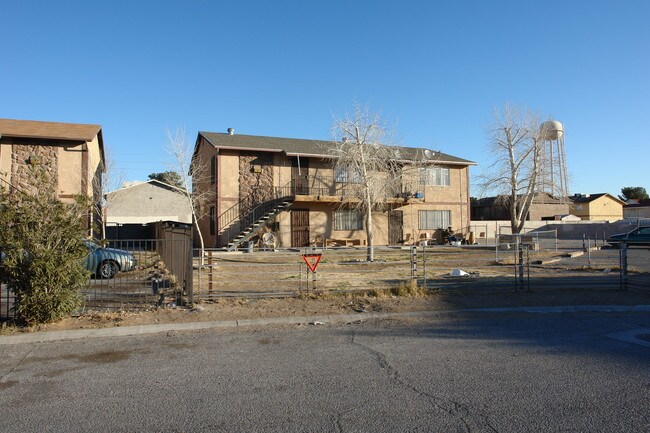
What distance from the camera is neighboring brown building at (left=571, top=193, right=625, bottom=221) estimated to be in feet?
214

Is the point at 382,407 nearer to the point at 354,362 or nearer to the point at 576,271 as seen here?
the point at 354,362

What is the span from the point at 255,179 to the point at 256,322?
21266mm

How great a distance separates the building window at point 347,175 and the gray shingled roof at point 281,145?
52.1 inches

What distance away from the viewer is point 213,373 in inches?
226

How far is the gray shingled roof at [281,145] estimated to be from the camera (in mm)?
28984

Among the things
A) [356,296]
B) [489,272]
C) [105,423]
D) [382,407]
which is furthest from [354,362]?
[489,272]

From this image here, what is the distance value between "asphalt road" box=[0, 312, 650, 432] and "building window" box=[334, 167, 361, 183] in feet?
60.4

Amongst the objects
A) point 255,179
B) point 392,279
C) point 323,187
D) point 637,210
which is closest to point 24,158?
point 255,179

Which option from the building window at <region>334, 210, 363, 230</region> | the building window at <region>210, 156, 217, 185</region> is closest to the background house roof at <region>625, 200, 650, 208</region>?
the building window at <region>334, 210, 363, 230</region>

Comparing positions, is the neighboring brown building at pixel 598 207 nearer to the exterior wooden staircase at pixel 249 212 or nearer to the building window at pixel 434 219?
the building window at pixel 434 219

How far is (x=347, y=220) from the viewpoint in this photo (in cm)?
3116

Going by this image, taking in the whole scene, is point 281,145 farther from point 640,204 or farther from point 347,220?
point 640,204

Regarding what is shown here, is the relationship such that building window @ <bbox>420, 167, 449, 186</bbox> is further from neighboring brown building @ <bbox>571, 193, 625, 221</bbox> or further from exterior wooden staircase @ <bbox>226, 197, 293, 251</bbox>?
neighboring brown building @ <bbox>571, 193, 625, 221</bbox>

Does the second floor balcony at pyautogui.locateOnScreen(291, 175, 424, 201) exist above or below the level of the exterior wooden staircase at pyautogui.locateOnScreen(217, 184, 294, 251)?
above
